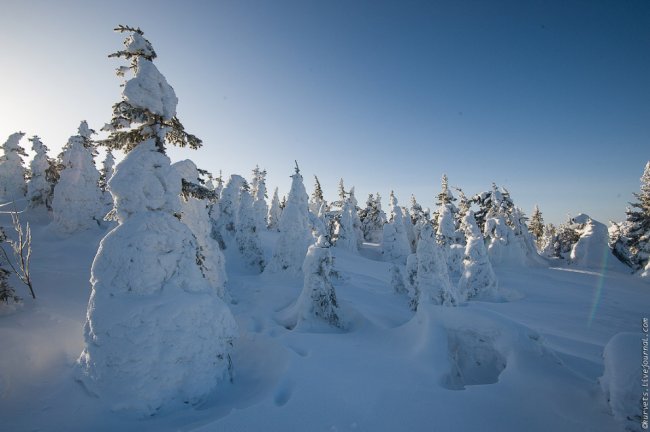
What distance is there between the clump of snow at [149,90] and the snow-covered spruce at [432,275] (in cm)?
1373

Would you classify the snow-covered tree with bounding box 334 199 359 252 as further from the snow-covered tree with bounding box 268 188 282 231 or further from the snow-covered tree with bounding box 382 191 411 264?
the snow-covered tree with bounding box 268 188 282 231

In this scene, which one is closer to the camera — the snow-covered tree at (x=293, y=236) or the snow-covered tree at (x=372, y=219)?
the snow-covered tree at (x=293, y=236)

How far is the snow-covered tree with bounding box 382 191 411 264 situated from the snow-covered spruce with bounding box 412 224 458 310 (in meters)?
23.7

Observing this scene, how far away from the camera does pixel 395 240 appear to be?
131 ft

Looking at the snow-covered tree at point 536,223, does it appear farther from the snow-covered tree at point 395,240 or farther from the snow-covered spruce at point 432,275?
the snow-covered spruce at point 432,275

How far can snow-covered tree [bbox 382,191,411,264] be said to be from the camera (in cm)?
Answer: 3931

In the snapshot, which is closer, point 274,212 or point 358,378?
point 358,378

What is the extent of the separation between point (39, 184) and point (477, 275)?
43.1 m

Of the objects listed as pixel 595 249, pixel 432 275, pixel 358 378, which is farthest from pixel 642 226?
pixel 358 378

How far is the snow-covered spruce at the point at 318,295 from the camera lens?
11.4 meters

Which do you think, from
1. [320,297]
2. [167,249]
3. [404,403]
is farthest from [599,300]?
[167,249]

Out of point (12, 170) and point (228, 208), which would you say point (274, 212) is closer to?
point (228, 208)

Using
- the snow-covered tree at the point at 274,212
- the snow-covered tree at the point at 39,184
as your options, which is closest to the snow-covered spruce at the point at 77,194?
the snow-covered tree at the point at 39,184

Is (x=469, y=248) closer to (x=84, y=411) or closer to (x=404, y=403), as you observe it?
(x=404, y=403)
